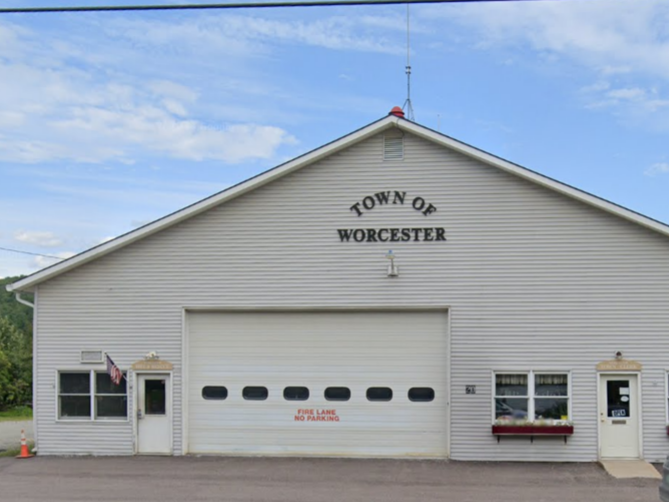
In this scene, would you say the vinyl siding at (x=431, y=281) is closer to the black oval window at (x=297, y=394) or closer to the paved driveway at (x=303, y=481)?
the paved driveway at (x=303, y=481)

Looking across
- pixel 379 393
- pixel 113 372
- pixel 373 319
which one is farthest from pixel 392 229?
pixel 113 372

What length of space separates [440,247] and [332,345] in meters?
3.27

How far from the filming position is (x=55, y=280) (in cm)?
1834

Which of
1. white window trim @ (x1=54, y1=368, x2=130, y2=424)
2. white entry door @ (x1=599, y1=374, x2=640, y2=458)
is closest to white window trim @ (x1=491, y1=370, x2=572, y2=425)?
white entry door @ (x1=599, y1=374, x2=640, y2=458)

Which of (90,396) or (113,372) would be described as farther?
(90,396)

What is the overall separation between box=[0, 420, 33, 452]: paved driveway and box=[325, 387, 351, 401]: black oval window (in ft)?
28.9

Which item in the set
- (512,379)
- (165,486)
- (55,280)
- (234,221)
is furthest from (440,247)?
(55,280)

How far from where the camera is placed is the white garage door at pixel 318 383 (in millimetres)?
17469

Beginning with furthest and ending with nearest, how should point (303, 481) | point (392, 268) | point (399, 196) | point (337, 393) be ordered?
point (337, 393) < point (399, 196) < point (392, 268) < point (303, 481)

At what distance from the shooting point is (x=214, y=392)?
59.1 ft

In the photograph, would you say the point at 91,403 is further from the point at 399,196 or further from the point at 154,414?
the point at 399,196

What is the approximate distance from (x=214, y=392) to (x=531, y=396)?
7041 millimetres

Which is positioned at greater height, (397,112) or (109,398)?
(397,112)

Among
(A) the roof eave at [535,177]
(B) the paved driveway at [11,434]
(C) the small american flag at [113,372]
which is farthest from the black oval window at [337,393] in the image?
(B) the paved driveway at [11,434]
